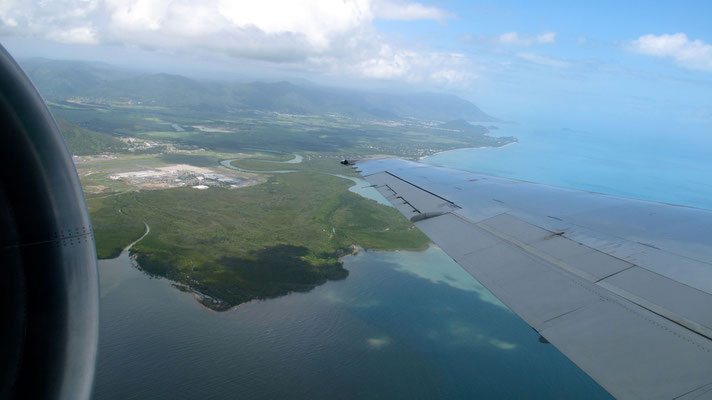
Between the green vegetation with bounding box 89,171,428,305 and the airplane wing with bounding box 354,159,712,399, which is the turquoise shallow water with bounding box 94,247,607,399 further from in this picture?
the airplane wing with bounding box 354,159,712,399

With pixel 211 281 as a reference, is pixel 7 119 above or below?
above

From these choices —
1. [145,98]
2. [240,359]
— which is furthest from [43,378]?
[145,98]

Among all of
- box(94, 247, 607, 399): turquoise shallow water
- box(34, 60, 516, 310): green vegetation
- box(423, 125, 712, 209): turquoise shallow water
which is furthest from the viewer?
box(423, 125, 712, 209): turquoise shallow water

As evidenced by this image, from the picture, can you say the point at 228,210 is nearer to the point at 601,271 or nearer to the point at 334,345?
the point at 334,345

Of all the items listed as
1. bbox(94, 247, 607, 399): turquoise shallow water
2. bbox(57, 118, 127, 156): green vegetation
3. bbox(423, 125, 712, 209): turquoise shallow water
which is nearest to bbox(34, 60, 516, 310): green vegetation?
bbox(57, 118, 127, 156): green vegetation

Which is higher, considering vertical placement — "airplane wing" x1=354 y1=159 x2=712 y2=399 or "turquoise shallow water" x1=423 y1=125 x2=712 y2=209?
"airplane wing" x1=354 y1=159 x2=712 y2=399

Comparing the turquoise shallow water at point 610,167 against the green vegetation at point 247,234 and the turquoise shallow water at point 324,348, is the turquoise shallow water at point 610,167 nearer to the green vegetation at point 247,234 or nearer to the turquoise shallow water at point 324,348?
the green vegetation at point 247,234

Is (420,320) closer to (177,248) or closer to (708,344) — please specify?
(177,248)

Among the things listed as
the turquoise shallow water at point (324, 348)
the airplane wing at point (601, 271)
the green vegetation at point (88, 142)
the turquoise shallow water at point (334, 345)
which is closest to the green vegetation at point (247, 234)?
the turquoise shallow water at point (334, 345)
